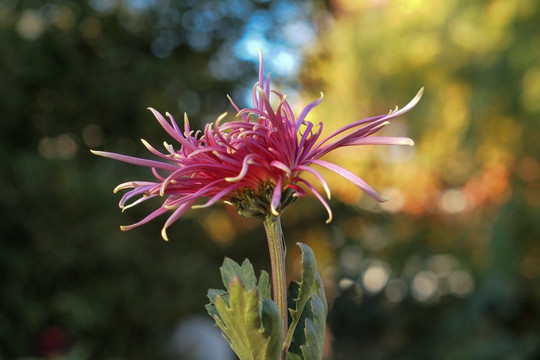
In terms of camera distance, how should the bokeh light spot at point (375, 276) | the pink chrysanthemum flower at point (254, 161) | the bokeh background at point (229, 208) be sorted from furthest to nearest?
1. the bokeh light spot at point (375, 276)
2. the bokeh background at point (229, 208)
3. the pink chrysanthemum flower at point (254, 161)

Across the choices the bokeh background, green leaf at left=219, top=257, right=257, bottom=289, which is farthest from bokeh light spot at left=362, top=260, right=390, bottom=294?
green leaf at left=219, top=257, right=257, bottom=289

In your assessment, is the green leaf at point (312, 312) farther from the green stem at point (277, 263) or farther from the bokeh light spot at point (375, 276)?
the bokeh light spot at point (375, 276)

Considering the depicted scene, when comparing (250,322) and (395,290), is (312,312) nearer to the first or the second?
(250,322)

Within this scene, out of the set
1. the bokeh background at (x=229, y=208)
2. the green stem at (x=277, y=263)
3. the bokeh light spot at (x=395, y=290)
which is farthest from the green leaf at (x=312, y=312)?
the bokeh light spot at (x=395, y=290)

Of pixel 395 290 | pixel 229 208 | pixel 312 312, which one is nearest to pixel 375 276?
pixel 395 290

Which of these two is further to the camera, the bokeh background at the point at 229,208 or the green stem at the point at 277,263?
the bokeh background at the point at 229,208

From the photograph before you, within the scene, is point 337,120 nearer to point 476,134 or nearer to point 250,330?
point 476,134

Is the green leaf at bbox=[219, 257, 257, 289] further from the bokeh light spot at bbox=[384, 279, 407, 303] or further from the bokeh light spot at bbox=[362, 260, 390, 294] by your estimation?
the bokeh light spot at bbox=[384, 279, 407, 303]
